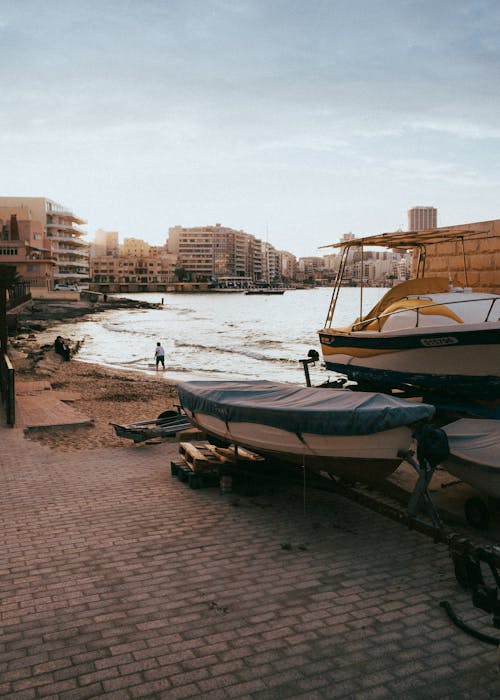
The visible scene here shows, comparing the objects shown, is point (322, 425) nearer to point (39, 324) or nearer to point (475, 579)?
point (475, 579)

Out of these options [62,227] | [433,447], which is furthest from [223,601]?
[62,227]

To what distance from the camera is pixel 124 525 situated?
316 inches

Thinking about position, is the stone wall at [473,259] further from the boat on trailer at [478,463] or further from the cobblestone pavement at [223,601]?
the cobblestone pavement at [223,601]

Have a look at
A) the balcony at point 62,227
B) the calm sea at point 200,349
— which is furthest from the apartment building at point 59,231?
the calm sea at point 200,349

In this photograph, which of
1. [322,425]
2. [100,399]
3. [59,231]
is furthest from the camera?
[59,231]

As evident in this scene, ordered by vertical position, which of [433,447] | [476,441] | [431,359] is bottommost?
[476,441]

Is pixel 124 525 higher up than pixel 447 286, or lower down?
lower down

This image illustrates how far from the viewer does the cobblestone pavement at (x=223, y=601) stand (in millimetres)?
4652

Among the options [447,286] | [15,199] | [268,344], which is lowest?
[268,344]

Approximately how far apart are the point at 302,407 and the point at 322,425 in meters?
0.65

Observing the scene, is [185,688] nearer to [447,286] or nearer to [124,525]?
[124,525]

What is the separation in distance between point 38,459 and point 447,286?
32.6 feet

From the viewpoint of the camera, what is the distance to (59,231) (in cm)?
11944

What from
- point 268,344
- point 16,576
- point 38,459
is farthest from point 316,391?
point 268,344
